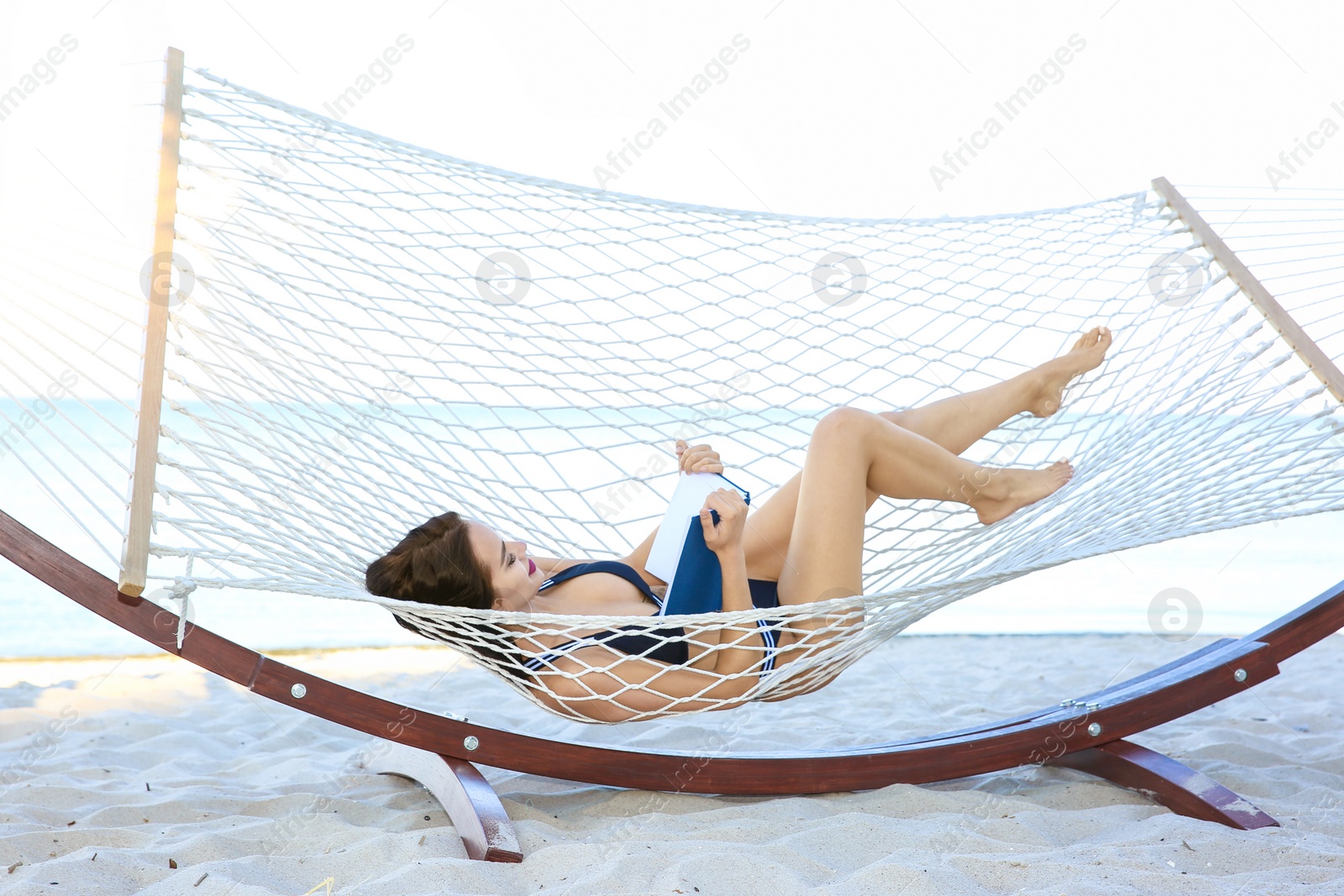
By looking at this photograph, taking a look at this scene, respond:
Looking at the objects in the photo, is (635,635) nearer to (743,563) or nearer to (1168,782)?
(743,563)

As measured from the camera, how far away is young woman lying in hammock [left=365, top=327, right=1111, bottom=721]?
1.24 m

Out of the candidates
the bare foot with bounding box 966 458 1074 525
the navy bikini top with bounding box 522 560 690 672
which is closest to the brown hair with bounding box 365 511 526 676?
the navy bikini top with bounding box 522 560 690 672

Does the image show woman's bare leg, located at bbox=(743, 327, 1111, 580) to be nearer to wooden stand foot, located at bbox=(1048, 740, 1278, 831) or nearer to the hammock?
the hammock

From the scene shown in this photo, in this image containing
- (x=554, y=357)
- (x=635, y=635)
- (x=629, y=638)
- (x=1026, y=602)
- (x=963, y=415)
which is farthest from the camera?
(x=1026, y=602)

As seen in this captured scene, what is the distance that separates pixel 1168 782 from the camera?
4.37ft

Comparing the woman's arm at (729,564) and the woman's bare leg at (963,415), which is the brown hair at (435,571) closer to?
the woman's arm at (729,564)

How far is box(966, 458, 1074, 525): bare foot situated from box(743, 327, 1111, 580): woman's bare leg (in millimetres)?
149

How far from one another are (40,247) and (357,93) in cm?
126

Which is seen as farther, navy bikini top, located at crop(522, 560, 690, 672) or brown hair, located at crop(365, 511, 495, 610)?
brown hair, located at crop(365, 511, 495, 610)

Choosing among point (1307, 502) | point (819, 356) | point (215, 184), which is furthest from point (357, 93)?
point (819, 356)

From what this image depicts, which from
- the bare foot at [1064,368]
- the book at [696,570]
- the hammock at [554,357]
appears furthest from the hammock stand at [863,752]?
the bare foot at [1064,368]

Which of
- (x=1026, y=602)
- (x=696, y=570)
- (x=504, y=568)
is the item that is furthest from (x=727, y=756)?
(x=1026, y=602)

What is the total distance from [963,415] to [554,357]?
774mm

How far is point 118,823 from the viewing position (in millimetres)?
1283
